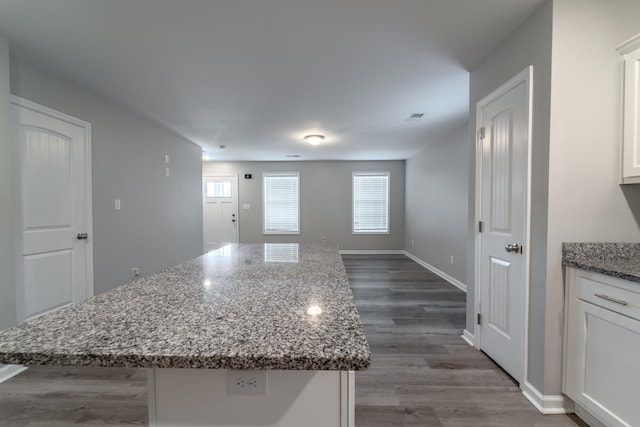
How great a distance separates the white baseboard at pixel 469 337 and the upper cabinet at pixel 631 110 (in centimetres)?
156

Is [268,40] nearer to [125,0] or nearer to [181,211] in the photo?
[125,0]

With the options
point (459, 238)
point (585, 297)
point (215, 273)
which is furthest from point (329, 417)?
point (459, 238)

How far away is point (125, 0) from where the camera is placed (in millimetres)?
1641

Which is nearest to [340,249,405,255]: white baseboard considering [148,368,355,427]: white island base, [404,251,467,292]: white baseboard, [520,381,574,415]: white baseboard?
[404,251,467,292]: white baseboard

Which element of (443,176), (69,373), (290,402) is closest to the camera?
(290,402)

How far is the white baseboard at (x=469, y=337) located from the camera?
7.93 feet

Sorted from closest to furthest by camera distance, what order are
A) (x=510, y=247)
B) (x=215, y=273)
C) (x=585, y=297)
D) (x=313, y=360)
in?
(x=313, y=360)
(x=215, y=273)
(x=585, y=297)
(x=510, y=247)

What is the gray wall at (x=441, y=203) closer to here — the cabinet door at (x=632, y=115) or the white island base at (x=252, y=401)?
the cabinet door at (x=632, y=115)

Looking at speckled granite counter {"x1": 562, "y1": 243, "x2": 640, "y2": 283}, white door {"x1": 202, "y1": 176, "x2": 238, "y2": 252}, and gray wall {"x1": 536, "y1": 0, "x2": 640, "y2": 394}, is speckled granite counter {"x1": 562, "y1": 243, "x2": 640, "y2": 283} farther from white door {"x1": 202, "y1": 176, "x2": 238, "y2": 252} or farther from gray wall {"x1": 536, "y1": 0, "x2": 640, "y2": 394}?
white door {"x1": 202, "y1": 176, "x2": 238, "y2": 252}

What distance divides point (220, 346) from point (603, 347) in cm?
188

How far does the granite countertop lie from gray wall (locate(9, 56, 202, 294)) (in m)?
2.50

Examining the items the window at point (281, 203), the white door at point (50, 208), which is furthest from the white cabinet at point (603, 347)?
the window at point (281, 203)

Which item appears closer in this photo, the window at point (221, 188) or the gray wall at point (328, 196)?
the gray wall at point (328, 196)

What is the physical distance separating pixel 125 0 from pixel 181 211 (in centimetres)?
358
